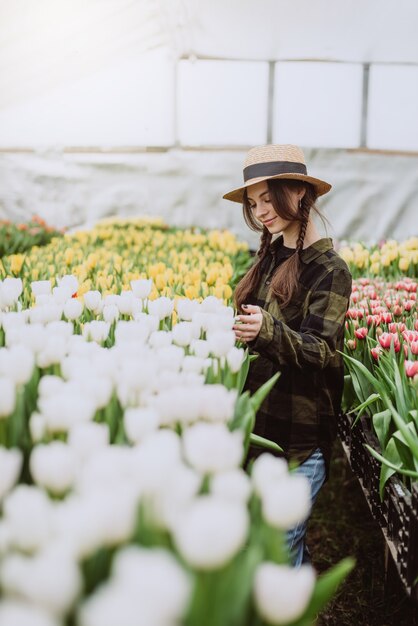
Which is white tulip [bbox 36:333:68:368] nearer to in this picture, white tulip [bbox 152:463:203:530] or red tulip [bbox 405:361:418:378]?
white tulip [bbox 152:463:203:530]

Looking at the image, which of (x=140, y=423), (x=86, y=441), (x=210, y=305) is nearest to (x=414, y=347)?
(x=210, y=305)

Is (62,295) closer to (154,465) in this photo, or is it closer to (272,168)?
(272,168)

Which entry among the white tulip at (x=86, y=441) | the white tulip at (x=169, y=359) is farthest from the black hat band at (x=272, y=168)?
the white tulip at (x=86, y=441)

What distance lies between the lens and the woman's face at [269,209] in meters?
2.19

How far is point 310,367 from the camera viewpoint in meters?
2.00

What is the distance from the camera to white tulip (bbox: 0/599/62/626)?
557 millimetres

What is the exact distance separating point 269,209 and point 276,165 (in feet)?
0.51

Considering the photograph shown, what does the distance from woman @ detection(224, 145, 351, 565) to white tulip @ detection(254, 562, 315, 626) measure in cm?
119

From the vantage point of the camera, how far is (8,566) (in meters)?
0.63

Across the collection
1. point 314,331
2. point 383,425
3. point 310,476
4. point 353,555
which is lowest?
point 353,555

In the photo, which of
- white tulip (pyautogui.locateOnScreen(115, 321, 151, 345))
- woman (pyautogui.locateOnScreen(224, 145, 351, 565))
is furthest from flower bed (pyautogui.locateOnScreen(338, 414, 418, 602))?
white tulip (pyautogui.locateOnScreen(115, 321, 151, 345))

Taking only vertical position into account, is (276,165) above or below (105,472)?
above

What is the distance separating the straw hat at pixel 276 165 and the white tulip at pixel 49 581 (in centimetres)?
175

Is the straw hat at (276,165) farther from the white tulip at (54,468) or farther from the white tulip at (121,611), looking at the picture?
the white tulip at (121,611)
